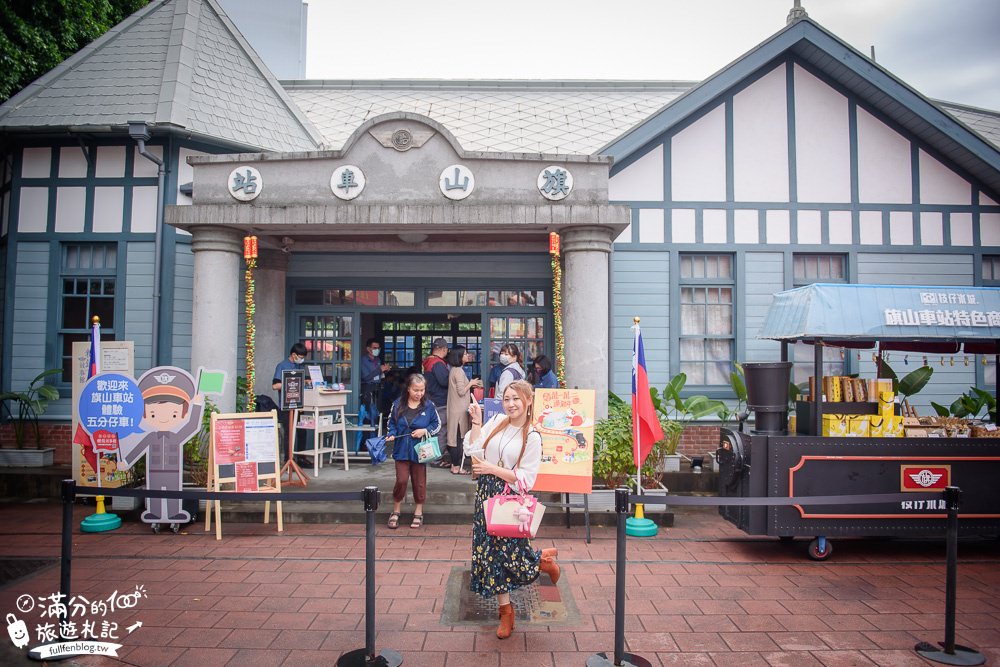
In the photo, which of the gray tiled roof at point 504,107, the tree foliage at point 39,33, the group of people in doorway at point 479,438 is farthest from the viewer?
the gray tiled roof at point 504,107

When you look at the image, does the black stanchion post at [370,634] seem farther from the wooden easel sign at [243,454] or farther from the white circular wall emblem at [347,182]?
the white circular wall emblem at [347,182]

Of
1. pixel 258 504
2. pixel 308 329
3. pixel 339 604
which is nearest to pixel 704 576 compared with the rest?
pixel 339 604

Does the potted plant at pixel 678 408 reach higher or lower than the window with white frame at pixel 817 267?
lower

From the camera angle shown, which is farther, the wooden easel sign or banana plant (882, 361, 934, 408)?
banana plant (882, 361, 934, 408)

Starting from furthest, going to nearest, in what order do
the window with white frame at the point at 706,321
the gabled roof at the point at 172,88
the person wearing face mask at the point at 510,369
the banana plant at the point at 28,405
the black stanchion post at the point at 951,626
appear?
1. the window with white frame at the point at 706,321
2. the gabled roof at the point at 172,88
3. the banana plant at the point at 28,405
4. the person wearing face mask at the point at 510,369
5. the black stanchion post at the point at 951,626

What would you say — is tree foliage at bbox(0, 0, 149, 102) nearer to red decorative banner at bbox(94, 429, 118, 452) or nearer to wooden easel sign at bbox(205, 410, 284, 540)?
red decorative banner at bbox(94, 429, 118, 452)

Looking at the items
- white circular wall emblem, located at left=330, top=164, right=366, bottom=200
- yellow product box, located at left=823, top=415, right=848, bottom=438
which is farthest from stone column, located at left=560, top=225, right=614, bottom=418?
white circular wall emblem, located at left=330, top=164, right=366, bottom=200

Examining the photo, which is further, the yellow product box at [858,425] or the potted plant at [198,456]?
the potted plant at [198,456]

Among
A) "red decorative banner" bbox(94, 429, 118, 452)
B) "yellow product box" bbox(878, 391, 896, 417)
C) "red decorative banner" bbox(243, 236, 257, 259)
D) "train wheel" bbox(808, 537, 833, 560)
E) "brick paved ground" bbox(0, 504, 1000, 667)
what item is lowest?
"brick paved ground" bbox(0, 504, 1000, 667)

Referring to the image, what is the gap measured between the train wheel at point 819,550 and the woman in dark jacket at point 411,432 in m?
4.23

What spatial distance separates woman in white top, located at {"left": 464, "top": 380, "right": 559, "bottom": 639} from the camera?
4.57 m

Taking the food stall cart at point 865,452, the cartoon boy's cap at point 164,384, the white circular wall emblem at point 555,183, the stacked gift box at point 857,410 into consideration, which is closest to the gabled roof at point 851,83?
the white circular wall emblem at point 555,183

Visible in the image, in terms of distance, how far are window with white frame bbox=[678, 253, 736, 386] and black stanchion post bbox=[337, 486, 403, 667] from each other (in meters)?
7.35

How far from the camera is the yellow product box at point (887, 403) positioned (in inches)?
266
